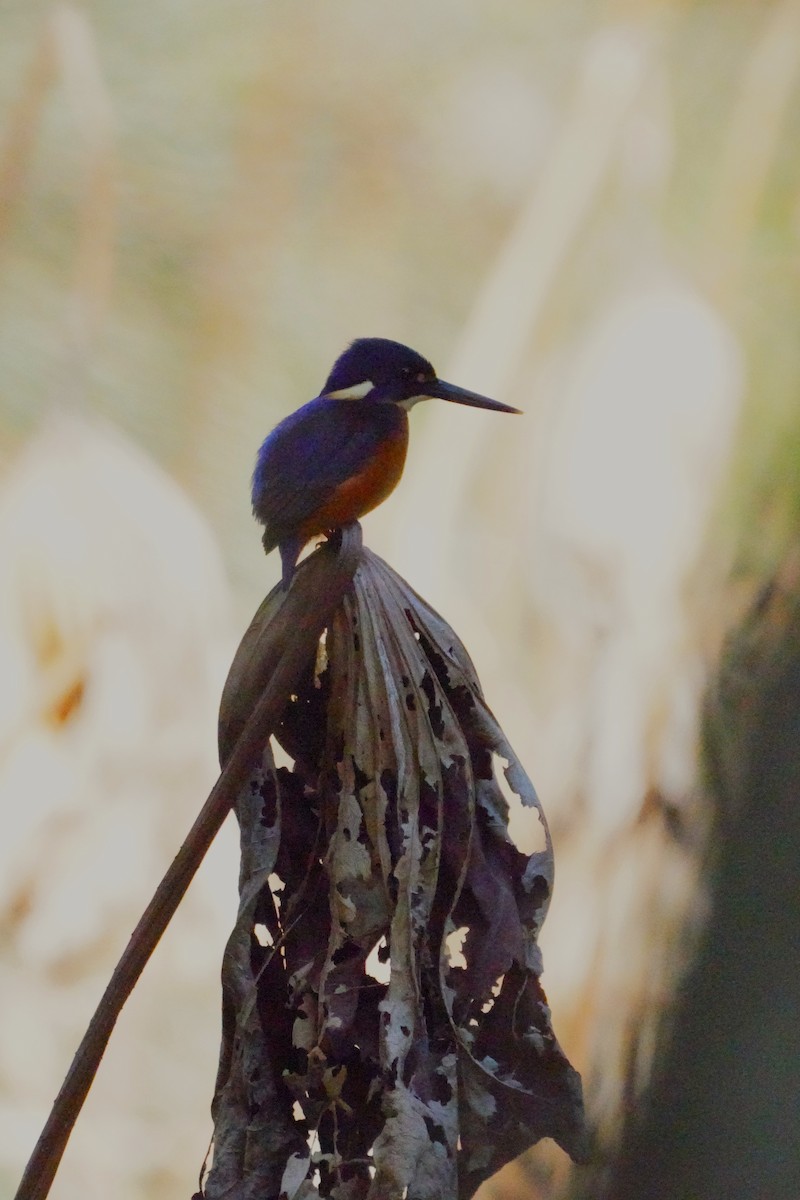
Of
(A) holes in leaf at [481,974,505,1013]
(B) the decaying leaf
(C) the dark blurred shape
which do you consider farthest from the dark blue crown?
(C) the dark blurred shape

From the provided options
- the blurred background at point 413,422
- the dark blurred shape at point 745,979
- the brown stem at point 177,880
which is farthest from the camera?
the blurred background at point 413,422

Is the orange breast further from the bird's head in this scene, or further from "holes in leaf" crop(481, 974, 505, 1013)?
"holes in leaf" crop(481, 974, 505, 1013)

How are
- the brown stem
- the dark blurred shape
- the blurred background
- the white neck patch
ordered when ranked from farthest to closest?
the blurred background < the dark blurred shape < the white neck patch < the brown stem

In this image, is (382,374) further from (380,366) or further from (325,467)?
(325,467)

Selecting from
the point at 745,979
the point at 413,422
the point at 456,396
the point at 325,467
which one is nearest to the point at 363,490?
the point at 325,467

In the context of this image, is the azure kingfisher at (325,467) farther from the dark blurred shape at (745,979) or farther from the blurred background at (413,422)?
the dark blurred shape at (745,979)

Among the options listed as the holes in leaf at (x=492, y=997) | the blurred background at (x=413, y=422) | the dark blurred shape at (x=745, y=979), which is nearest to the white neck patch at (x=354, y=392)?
the holes in leaf at (x=492, y=997)
